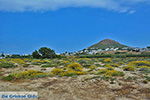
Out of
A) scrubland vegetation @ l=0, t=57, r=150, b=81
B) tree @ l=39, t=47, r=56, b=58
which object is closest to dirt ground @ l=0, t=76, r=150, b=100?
scrubland vegetation @ l=0, t=57, r=150, b=81

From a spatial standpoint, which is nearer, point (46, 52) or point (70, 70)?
point (70, 70)

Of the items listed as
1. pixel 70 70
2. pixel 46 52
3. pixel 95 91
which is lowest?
pixel 95 91

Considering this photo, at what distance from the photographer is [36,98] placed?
8023mm

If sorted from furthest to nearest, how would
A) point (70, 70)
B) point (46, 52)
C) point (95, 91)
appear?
1. point (46, 52)
2. point (70, 70)
3. point (95, 91)

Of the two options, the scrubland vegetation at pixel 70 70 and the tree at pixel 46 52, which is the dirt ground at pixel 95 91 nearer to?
the scrubland vegetation at pixel 70 70

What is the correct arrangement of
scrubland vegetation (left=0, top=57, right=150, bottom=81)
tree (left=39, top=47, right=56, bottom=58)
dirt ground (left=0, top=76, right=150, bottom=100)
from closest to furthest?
dirt ground (left=0, top=76, right=150, bottom=100) → scrubland vegetation (left=0, top=57, right=150, bottom=81) → tree (left=39, top=47, right=56, bottom=58)

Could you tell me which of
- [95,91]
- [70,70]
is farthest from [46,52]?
[95,91]

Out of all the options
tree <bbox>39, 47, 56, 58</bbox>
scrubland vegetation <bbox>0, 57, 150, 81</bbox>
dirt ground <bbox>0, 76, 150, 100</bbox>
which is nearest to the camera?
dirt ground <bbox>0, 76, 150, 100</bbox>

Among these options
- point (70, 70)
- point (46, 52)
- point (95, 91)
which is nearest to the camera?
point (95, 91)

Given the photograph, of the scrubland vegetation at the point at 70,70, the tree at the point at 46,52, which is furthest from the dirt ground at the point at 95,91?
the tree at the point at 46,52

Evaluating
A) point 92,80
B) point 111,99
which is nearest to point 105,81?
point 92,80

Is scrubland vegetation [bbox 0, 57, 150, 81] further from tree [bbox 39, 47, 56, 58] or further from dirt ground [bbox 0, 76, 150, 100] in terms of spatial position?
tree [bbox 39, 47, 56, 58]

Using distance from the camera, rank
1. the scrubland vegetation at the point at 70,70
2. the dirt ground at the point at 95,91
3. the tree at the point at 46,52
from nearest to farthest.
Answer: the dirt ground at the point at 95,91
the scrubland vegetation at the point at 70,70
the tree at the point at 46,52

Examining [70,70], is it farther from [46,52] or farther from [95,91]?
[46,52]
